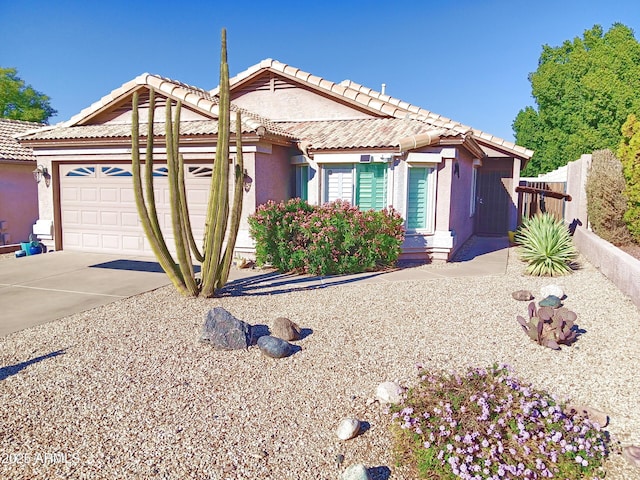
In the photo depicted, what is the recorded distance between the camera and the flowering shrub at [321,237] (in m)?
10.2

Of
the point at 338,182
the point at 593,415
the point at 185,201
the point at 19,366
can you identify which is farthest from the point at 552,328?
the point at 338,182

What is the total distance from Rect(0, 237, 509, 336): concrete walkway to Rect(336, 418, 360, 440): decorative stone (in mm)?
4766

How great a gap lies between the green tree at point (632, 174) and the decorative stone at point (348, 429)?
1032 centimetres

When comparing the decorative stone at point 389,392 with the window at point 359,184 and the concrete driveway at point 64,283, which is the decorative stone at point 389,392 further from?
the window at point 359,184

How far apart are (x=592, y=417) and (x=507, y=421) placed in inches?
41.1

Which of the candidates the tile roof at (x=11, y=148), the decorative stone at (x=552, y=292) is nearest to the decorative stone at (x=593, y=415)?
the decorative stone at (x=552, y=292)

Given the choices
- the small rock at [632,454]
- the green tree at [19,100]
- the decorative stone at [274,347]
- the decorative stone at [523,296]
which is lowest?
the small rock at [632,454]

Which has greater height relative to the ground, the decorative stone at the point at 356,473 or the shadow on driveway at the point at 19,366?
the shadow on driveway at the point at 19,366

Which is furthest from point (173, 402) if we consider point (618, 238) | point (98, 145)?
point (618, 238)

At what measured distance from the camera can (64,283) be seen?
30.9ft

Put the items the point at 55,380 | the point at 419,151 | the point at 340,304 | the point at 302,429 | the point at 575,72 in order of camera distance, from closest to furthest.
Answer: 1. the point at 302,429
2. the point at 55,380
3. the point at 340,304
4. the point at 419,151
5. the point at 575,72

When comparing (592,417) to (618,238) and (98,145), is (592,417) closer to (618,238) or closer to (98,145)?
(618,238)

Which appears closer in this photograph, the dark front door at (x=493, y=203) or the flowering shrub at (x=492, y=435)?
the flowering shrub at (x=492, y=435)

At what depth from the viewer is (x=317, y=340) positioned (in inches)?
248
